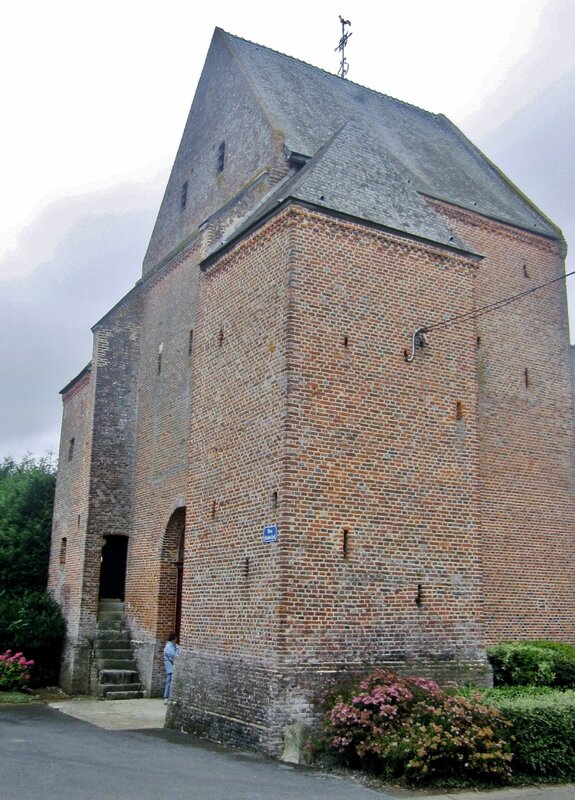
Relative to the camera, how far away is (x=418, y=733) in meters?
9.48

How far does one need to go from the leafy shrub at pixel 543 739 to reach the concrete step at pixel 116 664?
10090 mm

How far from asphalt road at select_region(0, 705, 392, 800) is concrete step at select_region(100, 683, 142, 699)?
4828 mm

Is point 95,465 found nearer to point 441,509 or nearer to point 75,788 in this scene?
point 441,509

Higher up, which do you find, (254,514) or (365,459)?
(365,459)

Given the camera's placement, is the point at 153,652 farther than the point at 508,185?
No

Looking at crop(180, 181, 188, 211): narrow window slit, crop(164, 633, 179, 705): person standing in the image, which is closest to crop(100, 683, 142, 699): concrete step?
crop(164, 633, 179, 705): person standing

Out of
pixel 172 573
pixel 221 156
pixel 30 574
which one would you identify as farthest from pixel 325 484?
pixel 30 574

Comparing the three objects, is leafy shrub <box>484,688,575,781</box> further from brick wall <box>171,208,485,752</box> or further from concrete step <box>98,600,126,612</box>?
concrete step <box>98,600,126,612</box>

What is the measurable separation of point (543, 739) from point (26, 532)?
16.5 m

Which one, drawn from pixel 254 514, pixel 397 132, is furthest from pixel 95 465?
pixel 397 132

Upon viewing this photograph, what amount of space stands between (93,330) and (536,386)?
35.6 feet

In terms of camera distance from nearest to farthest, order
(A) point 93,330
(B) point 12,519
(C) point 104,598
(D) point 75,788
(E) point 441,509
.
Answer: (D) point 75,788 → (E) point 441,509 → (C) point 104,598 → (A) point 93,330 → (B) point 12,519

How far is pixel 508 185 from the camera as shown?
830 inches

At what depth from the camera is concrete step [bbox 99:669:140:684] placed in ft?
57.1
